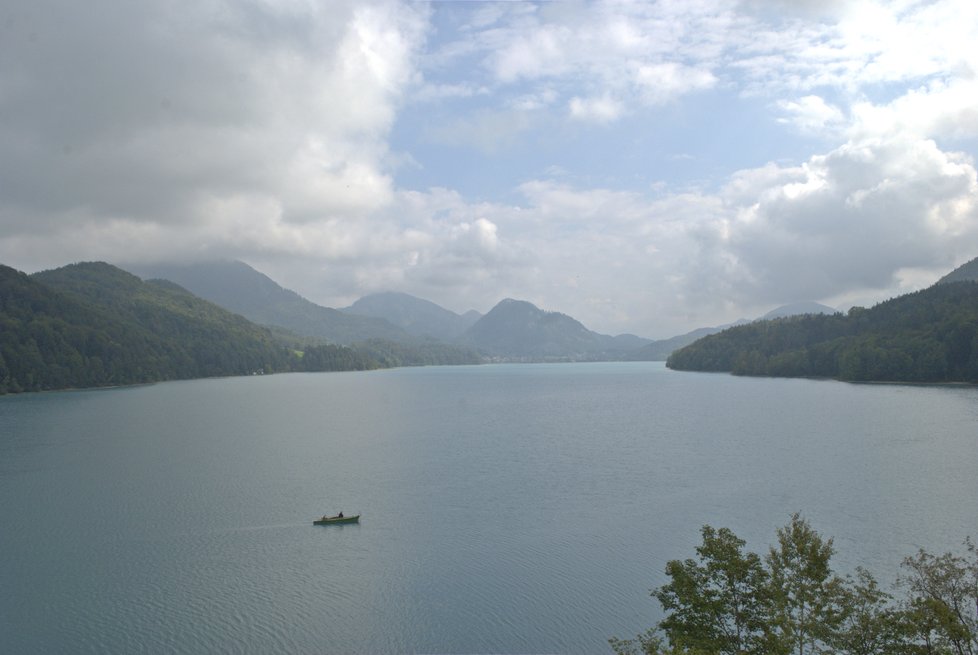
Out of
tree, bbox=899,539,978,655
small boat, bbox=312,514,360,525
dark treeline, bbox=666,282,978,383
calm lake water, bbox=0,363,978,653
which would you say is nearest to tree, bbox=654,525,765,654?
tree, bbox=899,539,978,655

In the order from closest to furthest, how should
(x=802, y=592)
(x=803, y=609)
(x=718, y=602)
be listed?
1. (x=802, y=592)
2. (x=718, y=602)
3. (x=803, y=609)

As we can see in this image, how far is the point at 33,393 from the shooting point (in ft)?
444

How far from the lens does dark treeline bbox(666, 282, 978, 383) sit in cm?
12156

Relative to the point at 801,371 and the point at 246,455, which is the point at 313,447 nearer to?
the point at 246,455

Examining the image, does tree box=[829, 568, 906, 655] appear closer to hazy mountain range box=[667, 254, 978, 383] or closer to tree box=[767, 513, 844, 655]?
tree box=[767, 513, 844, 655]

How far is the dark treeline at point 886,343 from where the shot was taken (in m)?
122

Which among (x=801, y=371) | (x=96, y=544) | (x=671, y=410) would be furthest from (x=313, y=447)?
(x=801, y=371)

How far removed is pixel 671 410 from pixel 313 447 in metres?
58.2

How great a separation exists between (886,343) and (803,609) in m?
142

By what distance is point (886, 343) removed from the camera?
444ft

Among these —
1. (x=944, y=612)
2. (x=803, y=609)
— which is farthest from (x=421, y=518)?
(x=944, y=612)

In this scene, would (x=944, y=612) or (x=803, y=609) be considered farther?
(x=803, y=609)

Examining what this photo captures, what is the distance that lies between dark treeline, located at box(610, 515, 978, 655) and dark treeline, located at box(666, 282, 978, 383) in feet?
419

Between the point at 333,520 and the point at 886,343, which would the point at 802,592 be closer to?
the point at 333,520
